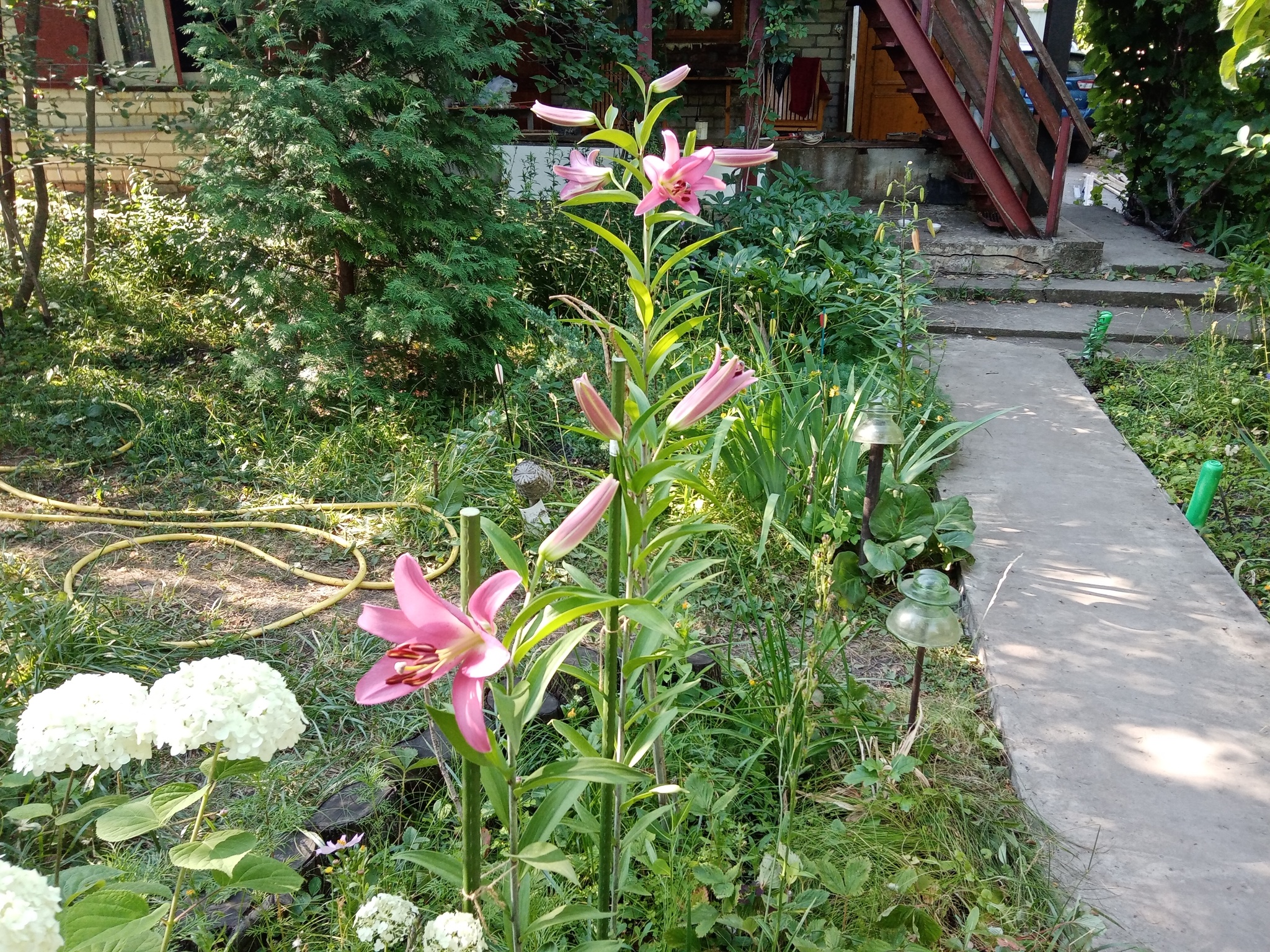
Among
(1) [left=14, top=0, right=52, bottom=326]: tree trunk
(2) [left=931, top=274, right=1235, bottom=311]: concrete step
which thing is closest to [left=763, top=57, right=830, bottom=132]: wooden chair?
(2) [left=931, top=274, right=1235, bottom=311]: concrete step

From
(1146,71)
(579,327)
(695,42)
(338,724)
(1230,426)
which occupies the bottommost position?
(338,724)

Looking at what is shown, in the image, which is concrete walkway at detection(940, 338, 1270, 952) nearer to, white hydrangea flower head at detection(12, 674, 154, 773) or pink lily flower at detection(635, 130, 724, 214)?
pink lily flower at detection(635, 130, 724, 214)

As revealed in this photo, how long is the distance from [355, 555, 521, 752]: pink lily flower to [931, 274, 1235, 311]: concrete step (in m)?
6.00

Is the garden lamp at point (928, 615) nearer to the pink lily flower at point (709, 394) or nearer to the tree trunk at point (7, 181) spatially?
the pink lily flower at point (709, 394)

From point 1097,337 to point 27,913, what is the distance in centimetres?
530

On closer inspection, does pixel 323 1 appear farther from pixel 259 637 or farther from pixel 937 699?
pixel 937 699

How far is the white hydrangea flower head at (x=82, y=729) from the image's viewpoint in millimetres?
1107

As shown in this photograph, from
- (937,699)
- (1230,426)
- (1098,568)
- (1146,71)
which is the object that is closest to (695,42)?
(1146,71)

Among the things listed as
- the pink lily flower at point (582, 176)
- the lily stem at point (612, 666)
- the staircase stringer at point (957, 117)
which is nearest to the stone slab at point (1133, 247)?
the staircase stringer at point (957, 117)

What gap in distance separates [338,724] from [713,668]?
102 cm

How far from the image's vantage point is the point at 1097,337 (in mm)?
4945

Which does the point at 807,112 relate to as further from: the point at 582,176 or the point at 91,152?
the point at 582,176

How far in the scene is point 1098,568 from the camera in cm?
306

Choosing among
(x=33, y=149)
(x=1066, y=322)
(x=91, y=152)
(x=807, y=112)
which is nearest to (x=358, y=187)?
(x=91, y=152)
